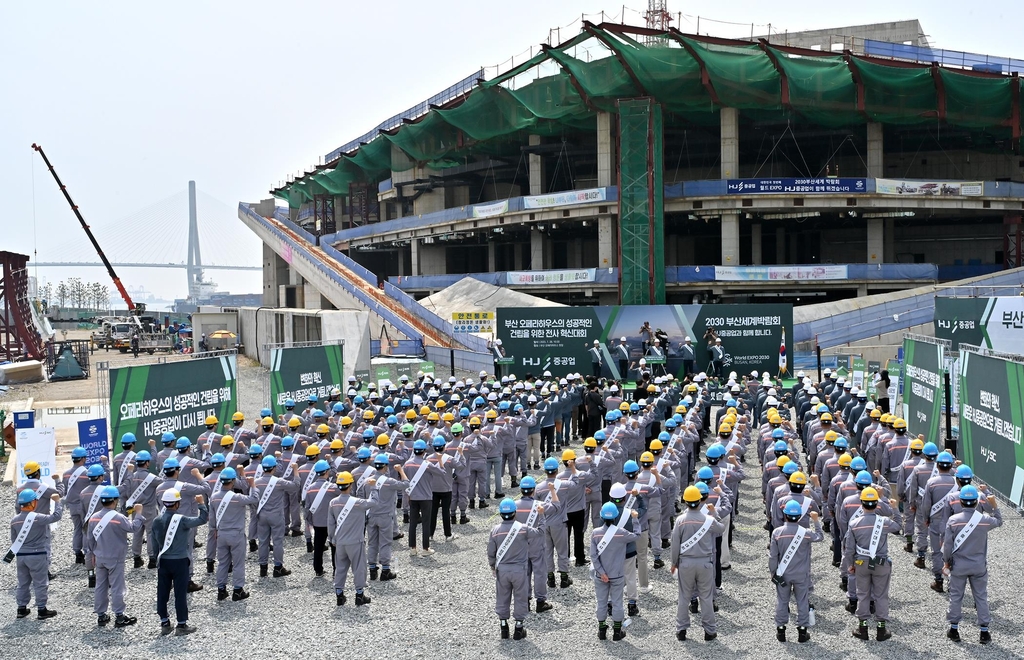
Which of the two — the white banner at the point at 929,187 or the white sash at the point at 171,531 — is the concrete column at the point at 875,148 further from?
the white sash at the point at 171,531

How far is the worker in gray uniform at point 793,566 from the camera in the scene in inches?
383

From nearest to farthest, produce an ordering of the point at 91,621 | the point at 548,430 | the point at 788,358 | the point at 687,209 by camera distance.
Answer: the point at 91,621 → the point at 548,430 → the point at 788,358 → the point at 687,209

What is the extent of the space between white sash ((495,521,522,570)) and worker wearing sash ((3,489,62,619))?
19.7 ft

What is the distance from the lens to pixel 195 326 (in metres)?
51.2

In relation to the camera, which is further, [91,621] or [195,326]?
[195,326]

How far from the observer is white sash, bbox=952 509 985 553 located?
32.1 feet

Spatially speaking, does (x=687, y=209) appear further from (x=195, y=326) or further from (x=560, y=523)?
(x=560, y=523)

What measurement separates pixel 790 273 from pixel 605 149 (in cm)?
1262

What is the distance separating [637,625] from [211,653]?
16.6 feet

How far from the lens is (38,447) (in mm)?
17422

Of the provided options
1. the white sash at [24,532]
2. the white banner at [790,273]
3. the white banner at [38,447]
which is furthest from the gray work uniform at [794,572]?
the white banner at [790,273]

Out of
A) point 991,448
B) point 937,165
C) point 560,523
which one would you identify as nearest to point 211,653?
point 560,523

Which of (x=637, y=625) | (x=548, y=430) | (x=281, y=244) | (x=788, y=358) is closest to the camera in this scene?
(x=637, y=625)

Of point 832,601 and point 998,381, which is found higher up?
point 998,381
